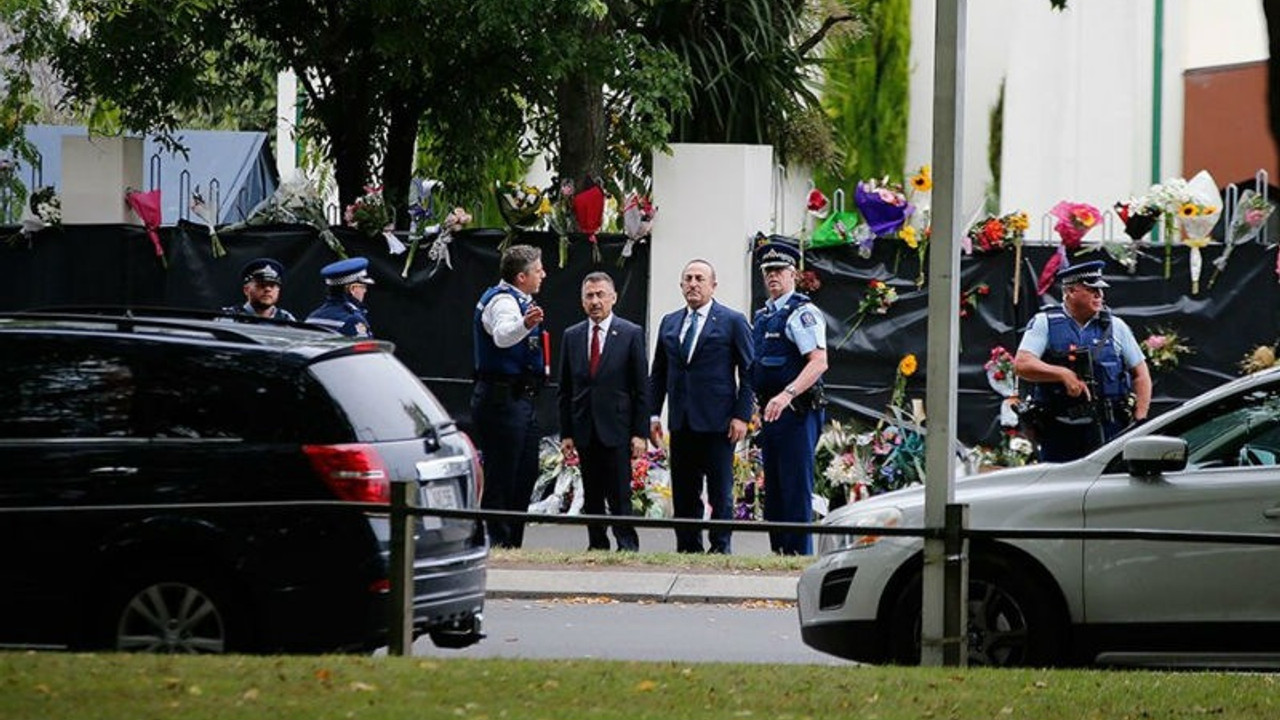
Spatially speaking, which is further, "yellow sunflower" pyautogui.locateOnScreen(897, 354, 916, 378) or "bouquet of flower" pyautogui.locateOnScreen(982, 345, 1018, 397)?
"yellow sunflower" pyautogui.locateOnScreen(897, 354, 916, 378)

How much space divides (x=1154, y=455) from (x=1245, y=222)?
27.5ft

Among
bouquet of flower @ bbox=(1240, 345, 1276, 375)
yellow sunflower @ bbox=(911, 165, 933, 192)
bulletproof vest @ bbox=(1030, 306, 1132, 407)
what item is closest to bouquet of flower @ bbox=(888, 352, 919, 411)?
yellow sunflower @ bbox=(911, 165, 933, 192)

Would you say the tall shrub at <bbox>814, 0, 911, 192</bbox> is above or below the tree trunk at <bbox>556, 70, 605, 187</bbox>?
above

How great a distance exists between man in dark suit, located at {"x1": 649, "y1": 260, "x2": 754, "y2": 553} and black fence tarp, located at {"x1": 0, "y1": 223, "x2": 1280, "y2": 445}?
2655 millimetres

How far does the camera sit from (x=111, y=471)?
952 cm

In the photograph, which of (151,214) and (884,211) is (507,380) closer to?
(884,211)

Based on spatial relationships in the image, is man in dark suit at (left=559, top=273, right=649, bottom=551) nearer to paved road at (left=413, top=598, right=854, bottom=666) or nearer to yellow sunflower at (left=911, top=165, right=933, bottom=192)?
paved road at (left=413, top=598, right=854, bottom=666)

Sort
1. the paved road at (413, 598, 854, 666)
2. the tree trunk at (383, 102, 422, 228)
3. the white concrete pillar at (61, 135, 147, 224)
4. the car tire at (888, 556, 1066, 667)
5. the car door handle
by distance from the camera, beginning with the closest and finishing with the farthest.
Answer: the car door handle → the car tire at (888, 556, 1066, 667) → the paved road at (413, 598, 854, 666) → the white concrete pillar at (61, 135, 147, 224) → the tree trunk at (383, 102, 422, 228)

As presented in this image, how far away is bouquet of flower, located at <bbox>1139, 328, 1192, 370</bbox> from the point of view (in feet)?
58.0

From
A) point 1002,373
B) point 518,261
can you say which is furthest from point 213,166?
point 518,261

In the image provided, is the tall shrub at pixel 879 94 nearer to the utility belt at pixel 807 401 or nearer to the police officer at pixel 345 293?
the police officer at pixel 345 293

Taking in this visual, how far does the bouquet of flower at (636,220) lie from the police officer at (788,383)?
2754 mm

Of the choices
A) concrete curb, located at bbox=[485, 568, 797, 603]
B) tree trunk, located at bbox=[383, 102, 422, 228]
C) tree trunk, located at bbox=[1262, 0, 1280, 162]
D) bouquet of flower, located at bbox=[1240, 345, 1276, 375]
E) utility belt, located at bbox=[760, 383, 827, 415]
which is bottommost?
concrete curb, located at bbox=[485, 568, 797, 603]

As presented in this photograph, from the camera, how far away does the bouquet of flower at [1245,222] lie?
57.9ft
